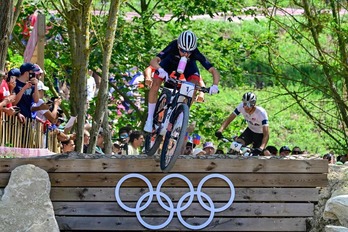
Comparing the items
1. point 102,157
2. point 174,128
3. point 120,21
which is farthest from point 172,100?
point 120,21

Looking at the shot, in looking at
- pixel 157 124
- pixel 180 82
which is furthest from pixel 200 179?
pixel 180 82

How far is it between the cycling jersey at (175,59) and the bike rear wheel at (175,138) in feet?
2.85

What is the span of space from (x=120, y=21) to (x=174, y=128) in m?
9.06

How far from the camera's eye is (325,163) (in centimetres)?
1567

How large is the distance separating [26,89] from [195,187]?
10.4 ft

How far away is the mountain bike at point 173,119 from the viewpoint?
14745 millimetres

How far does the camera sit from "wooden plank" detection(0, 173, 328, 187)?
51.5 feet

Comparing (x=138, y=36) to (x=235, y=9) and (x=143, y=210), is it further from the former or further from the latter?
(x=143, y=210)

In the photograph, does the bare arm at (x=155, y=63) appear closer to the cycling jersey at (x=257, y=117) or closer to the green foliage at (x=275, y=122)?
the cycling jersey at (x=257, y=117)

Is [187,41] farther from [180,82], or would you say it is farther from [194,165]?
[194,165]

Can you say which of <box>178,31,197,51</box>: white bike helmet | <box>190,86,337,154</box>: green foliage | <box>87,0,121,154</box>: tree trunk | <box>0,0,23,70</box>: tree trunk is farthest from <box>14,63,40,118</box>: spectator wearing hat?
<box>190,86,337,154</box>: green foliage

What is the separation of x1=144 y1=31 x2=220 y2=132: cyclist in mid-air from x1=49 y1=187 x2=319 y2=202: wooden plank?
93cm

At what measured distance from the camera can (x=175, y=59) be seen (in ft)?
51.2

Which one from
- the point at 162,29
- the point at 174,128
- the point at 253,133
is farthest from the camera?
the point at 162,29
